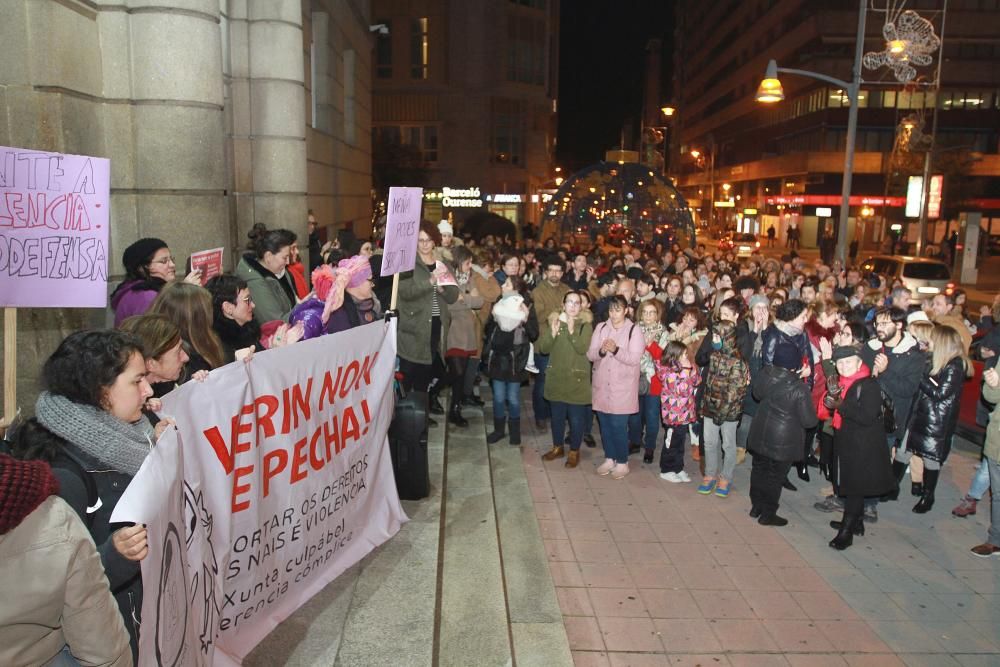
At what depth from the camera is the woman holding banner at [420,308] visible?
7539 mm

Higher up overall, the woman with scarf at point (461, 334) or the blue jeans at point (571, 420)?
the woman with scarf at point (461, 334)

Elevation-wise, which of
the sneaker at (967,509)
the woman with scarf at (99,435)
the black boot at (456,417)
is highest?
the woman with scarf at (99,435)

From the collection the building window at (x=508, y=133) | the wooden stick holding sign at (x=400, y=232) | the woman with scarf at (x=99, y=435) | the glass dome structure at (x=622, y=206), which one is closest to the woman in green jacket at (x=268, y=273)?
the wooden stick holding sign at (x=400, y=232)

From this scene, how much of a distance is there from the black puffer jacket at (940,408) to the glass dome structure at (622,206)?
679 inches

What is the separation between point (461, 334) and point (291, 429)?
460cm

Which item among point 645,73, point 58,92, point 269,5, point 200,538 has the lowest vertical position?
point 200,538

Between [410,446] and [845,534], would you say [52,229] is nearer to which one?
[410,446]

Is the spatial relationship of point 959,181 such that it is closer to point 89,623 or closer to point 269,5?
point 269,5

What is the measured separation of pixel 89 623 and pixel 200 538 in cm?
97

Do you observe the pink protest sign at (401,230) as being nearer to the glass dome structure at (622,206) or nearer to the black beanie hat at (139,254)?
the black beanie hat at (139,254)

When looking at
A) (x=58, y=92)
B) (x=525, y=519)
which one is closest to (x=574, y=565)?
(x=525, y=519)

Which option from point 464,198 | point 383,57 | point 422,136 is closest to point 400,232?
point 464,198

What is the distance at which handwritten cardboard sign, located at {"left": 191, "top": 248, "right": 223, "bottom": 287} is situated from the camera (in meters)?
6.43

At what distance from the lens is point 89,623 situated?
249 cm
